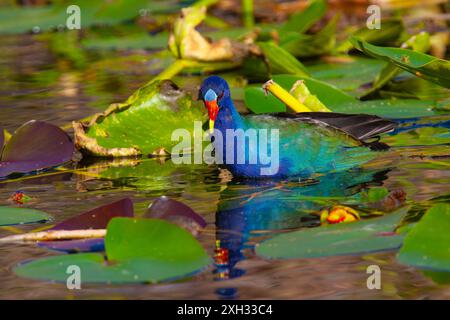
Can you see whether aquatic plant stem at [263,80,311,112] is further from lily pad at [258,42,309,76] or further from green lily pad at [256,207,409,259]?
green lily pad at [256,207,409,259]

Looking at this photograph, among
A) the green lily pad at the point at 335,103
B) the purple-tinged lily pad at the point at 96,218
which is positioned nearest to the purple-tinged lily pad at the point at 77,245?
the purple-tinged lily pad at the point at 96,218

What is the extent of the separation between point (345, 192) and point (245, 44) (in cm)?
246

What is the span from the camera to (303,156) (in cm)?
398

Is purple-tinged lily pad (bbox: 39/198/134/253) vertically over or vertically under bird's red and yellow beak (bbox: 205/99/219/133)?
under

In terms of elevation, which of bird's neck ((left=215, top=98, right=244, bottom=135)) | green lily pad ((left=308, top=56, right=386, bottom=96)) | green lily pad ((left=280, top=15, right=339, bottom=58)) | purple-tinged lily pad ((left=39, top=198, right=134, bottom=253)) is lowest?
purple-tinged lily pad ((left=39, top=198, right=134, bottom=253))

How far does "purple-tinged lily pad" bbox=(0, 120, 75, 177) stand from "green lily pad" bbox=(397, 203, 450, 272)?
200 cm

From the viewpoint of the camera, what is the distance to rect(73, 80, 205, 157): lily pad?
450 centimetres

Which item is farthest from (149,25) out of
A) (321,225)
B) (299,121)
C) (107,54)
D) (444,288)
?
(444,288)

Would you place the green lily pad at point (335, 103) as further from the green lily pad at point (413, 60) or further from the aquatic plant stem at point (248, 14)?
the aquatic plant stem at point (248, 14)

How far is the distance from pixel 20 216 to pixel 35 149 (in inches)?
39.1

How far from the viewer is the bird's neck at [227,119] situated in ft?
12.8

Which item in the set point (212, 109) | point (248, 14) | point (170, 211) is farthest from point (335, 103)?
point (248, 14)

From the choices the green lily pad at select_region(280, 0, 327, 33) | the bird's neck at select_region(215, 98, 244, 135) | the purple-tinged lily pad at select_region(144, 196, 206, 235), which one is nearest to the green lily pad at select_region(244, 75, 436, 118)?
the bird's neck at select_region(215, 98, 244, 135)

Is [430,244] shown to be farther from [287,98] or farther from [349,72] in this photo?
[349,72]
